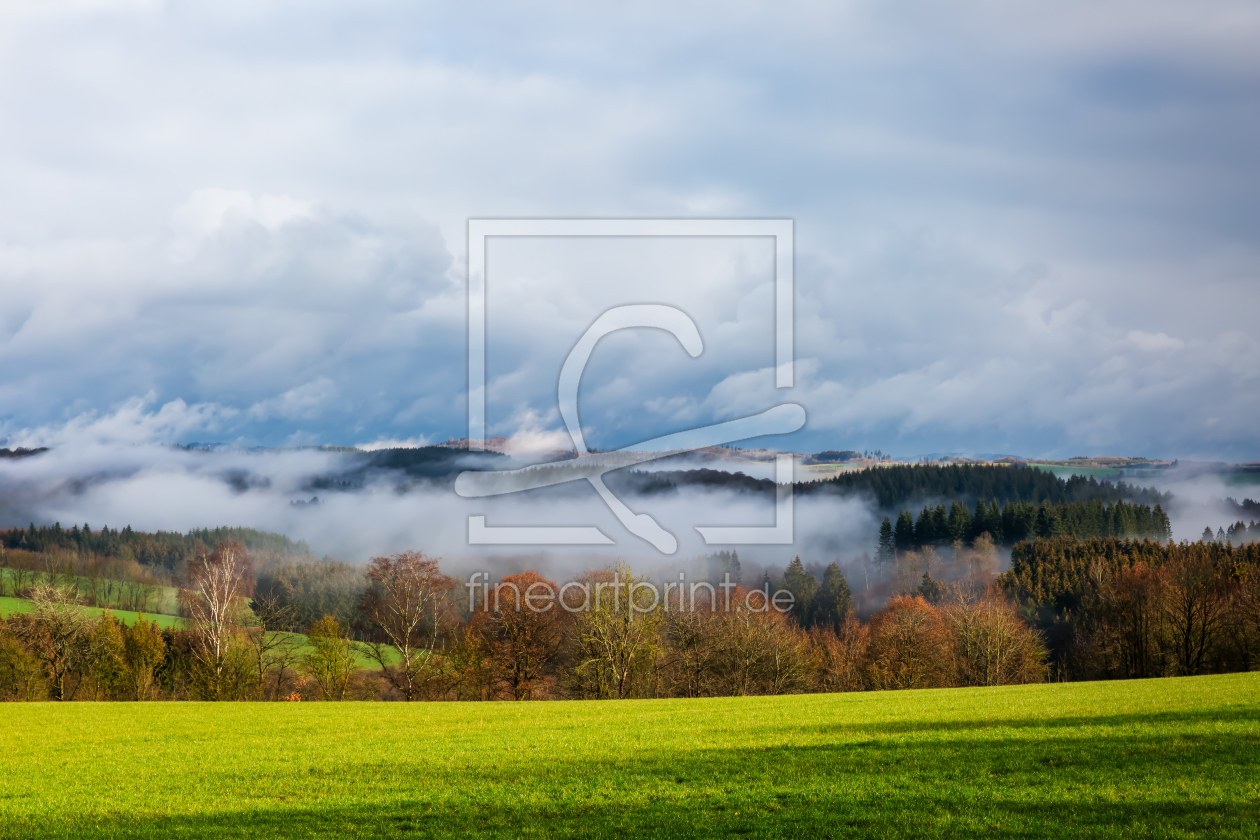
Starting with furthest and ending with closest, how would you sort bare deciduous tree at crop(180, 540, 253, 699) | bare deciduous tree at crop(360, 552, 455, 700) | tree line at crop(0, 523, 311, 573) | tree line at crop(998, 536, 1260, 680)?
1. tree line at crop(0, 523, 311, 573)
2. tree line at crop(998, 536, 1260, 680)
3. bare deciduous tree at crop(360, 552, 455, 700)
4. bare deciduous tree at crop(180, 540, 253, 699)

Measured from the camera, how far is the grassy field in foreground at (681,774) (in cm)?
1662

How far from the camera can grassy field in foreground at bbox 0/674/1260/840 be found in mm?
16625

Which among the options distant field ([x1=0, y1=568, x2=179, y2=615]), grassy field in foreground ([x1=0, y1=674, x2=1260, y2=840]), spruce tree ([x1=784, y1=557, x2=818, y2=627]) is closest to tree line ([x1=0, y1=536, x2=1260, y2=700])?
grassy field in foreground ([x1=0, y1=674, x2=1260, y2=840])

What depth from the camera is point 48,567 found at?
14562cm

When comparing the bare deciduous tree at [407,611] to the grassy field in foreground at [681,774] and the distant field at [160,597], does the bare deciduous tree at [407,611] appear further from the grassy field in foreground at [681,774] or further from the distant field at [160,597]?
the distant field at [160,597]

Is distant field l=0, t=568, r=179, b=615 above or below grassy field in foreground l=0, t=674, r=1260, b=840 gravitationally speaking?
below

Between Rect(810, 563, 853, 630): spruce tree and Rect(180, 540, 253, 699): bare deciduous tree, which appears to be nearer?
Rect(180, 540, 253, 699): bare deciduous tree

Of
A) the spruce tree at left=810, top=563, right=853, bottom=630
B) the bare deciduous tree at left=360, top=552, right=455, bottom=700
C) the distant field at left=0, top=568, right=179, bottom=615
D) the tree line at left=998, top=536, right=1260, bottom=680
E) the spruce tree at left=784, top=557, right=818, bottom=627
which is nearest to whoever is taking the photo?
the bare deciduous tree at left=360, top=552, right=455, bottom=700

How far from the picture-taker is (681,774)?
2169 centimetres

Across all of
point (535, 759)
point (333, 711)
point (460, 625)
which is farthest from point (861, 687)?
point (535, 759)

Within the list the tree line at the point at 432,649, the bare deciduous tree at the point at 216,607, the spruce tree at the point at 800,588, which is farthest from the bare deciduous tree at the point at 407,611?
the spruce tree at the point at 800,588

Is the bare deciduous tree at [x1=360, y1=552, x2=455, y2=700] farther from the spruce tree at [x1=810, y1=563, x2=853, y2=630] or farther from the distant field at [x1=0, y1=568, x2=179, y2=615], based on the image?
the spruce tree at [x1=810, y1=563, x2=853, y2=630]

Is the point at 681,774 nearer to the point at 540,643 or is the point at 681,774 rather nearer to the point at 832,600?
the point at 540,643

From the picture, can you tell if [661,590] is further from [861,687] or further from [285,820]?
[285,820]
